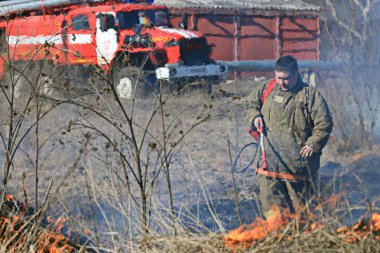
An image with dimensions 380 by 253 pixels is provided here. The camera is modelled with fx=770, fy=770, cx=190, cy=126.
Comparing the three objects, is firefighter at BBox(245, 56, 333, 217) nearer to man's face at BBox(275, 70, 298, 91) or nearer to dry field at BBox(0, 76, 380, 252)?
man's face at BBox(275, 70, 298, 91)

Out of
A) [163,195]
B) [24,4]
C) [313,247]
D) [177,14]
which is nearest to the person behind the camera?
[313,247]

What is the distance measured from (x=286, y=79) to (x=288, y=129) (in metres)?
0.43

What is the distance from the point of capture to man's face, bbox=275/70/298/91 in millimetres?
6211

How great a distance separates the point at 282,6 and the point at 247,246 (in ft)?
72.2

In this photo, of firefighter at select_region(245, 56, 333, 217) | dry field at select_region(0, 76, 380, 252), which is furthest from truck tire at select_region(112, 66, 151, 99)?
firefighter at select_region(245, 56, 333, 217)

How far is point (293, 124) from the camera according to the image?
249 inches

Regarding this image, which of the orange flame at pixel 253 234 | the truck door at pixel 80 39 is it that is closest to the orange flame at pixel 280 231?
the orange flame at pixel 253 234

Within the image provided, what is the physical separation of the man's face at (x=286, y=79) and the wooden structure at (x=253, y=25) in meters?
16.8

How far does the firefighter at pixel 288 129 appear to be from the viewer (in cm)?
614

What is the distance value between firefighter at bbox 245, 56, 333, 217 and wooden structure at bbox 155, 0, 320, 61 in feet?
54.5

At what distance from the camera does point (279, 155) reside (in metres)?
6.40

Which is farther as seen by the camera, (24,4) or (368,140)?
(24,4)

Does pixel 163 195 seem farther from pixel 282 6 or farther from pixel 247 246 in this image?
pixel 282 6

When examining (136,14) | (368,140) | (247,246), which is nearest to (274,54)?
(136,14)
